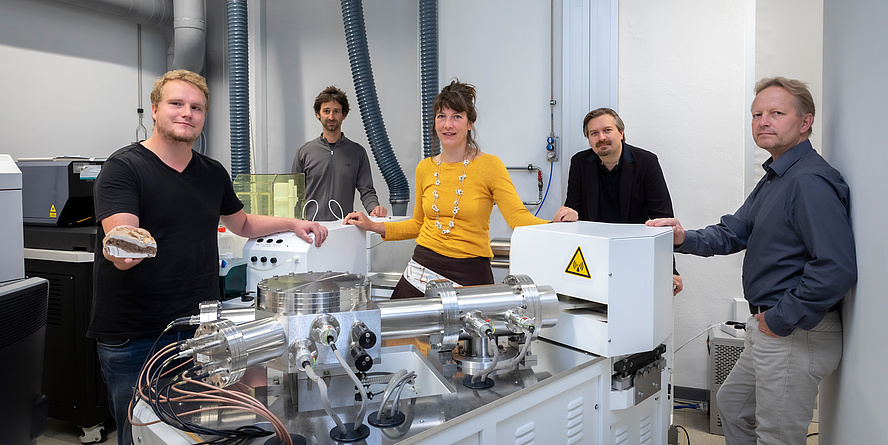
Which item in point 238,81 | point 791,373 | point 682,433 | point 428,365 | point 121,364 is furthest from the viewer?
point 238,81

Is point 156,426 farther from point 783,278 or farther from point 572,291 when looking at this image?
point 783,278

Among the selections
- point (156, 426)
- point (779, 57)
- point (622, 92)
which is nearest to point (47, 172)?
point (156, 426)

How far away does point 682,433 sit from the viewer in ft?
9.12

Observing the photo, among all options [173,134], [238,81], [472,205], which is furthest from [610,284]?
[238,81]

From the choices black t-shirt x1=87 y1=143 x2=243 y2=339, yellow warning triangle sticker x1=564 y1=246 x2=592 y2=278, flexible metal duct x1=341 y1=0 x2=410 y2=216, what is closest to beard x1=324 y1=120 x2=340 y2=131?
flexible metal duct x1=341 y1=0 x2=410 y2=216

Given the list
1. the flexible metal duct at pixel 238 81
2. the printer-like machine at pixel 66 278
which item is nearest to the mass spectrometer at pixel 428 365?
the printer-like machine at pixel 66 278

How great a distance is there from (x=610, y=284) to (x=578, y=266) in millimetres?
98

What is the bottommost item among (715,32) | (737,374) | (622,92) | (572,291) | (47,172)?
(737,374)

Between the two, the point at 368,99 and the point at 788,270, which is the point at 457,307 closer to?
the point at 788,270

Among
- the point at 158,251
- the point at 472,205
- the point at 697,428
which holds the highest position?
the point at 472,205

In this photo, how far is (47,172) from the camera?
274 cm

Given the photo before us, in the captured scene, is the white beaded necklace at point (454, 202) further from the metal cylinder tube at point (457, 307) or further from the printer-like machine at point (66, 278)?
the printer-like machine at point (66, 278)

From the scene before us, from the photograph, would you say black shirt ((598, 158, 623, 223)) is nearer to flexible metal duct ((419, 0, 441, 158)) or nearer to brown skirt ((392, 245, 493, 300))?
brown skirt ((392, 245, 493, 300))

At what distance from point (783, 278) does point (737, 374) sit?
447 millimetres
